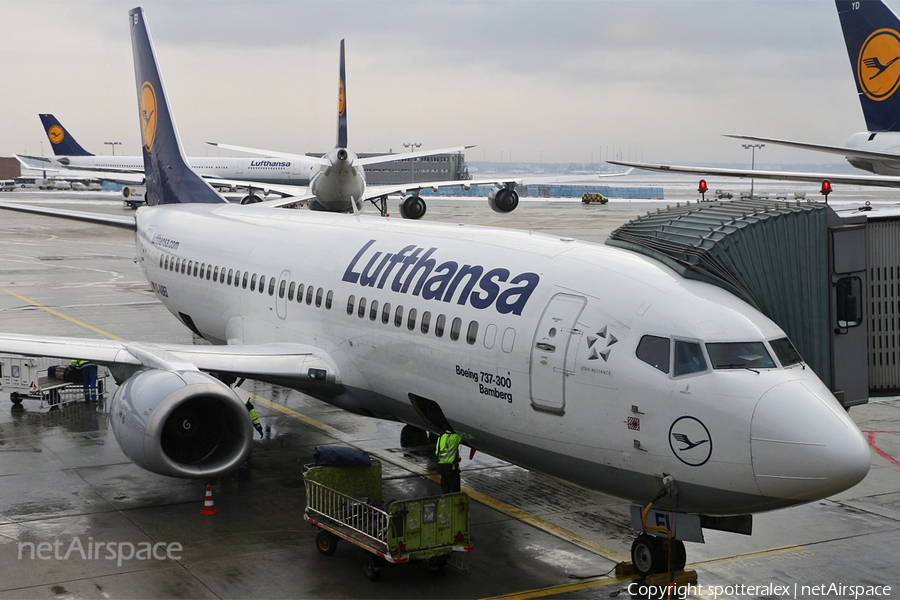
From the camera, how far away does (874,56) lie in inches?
1057

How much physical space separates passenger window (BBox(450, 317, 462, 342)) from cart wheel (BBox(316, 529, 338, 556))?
3.16 m

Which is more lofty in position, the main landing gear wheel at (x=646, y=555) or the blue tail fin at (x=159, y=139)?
the blue tail fin at (x=159, y=139)

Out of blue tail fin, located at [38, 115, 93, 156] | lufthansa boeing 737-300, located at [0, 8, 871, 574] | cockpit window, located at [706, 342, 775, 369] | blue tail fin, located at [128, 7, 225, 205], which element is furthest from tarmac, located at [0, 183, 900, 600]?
blue tail fin, located at [38, 115, 93, 156]

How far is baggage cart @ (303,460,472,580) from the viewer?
11.4 metres

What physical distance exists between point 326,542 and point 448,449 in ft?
6.89

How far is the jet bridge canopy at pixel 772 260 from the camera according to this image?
440 inches

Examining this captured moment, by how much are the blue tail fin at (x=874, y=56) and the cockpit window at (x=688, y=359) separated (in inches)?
809

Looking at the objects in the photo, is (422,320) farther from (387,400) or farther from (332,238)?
(332,238)

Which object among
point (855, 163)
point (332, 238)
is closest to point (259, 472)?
point (332, 238)

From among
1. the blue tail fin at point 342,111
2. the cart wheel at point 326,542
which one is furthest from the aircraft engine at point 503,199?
the cart wheel at point 326,542

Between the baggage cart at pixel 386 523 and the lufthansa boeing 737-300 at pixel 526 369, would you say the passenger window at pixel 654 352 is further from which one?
the baggage cart at pixel 386 523

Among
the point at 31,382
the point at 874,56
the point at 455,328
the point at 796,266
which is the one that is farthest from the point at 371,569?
the point at 874,56

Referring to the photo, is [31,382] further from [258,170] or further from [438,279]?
[258,170]

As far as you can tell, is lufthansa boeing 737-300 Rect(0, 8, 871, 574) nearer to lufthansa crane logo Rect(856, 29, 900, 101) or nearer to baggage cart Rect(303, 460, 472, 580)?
baggage cart Rect(303, 460, 472, 580)
